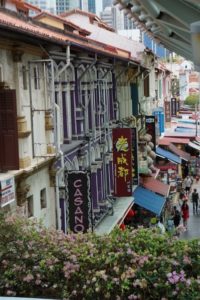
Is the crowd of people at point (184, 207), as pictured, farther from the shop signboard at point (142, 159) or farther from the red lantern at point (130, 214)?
the shop signboard at point (142, 159)

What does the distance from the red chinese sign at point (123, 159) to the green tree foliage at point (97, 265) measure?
1125 centimetres

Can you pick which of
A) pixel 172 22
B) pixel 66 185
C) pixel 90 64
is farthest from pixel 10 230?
pixel 90 64

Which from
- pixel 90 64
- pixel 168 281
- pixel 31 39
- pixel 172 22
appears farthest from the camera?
pixel 90 64

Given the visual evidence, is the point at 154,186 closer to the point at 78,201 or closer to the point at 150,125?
the point at 150,125

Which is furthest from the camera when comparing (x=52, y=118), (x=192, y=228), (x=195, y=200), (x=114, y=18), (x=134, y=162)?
(x=114, y=18)

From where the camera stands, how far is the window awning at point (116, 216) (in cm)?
1766

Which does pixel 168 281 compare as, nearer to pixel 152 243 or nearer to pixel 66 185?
pixel 152 243

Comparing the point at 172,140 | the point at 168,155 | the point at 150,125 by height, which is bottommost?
the point at 168,155

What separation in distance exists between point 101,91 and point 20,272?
1382cm

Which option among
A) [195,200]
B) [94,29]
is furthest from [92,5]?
[195,200]

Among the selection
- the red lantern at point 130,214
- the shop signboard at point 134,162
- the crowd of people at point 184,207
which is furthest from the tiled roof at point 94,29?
the shop signboard at point 134,162

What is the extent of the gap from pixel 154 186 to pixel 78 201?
1357 cm

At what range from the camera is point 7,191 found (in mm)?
10680

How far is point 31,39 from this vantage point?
39.3ft
